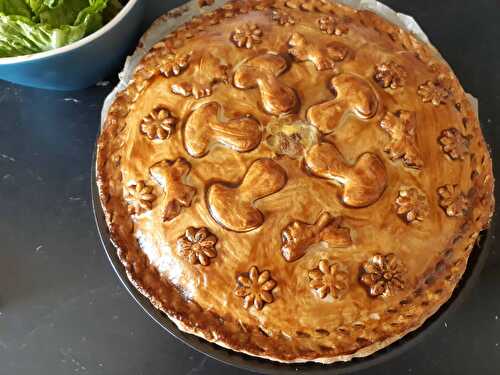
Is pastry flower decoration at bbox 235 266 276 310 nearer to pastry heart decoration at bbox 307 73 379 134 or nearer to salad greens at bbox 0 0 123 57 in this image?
pastry heart decoration at bbox 307 73 379 134

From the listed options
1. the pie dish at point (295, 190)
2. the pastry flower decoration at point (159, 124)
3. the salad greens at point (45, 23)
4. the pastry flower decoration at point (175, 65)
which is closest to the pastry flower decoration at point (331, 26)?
the pie dish at point (295, 190)

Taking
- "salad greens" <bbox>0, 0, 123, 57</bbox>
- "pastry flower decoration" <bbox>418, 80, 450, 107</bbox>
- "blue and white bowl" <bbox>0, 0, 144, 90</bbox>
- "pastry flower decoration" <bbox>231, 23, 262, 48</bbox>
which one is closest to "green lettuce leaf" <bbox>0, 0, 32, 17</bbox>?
"salad greens" <bbox>0, 0, 123, 57</bbox>

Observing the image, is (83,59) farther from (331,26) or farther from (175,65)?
(331,26)

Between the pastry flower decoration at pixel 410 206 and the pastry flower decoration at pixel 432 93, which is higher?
the pastry flower decoration at pixel 432 93

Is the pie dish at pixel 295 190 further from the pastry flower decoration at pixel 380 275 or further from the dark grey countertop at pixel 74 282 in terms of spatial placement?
the dark grey countertop at pixel 74 282

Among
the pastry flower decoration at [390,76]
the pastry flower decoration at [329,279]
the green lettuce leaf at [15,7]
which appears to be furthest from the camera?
the green lettuce leaf at [15,7]

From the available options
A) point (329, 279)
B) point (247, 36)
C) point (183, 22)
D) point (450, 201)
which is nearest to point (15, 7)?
point (183, 22)
